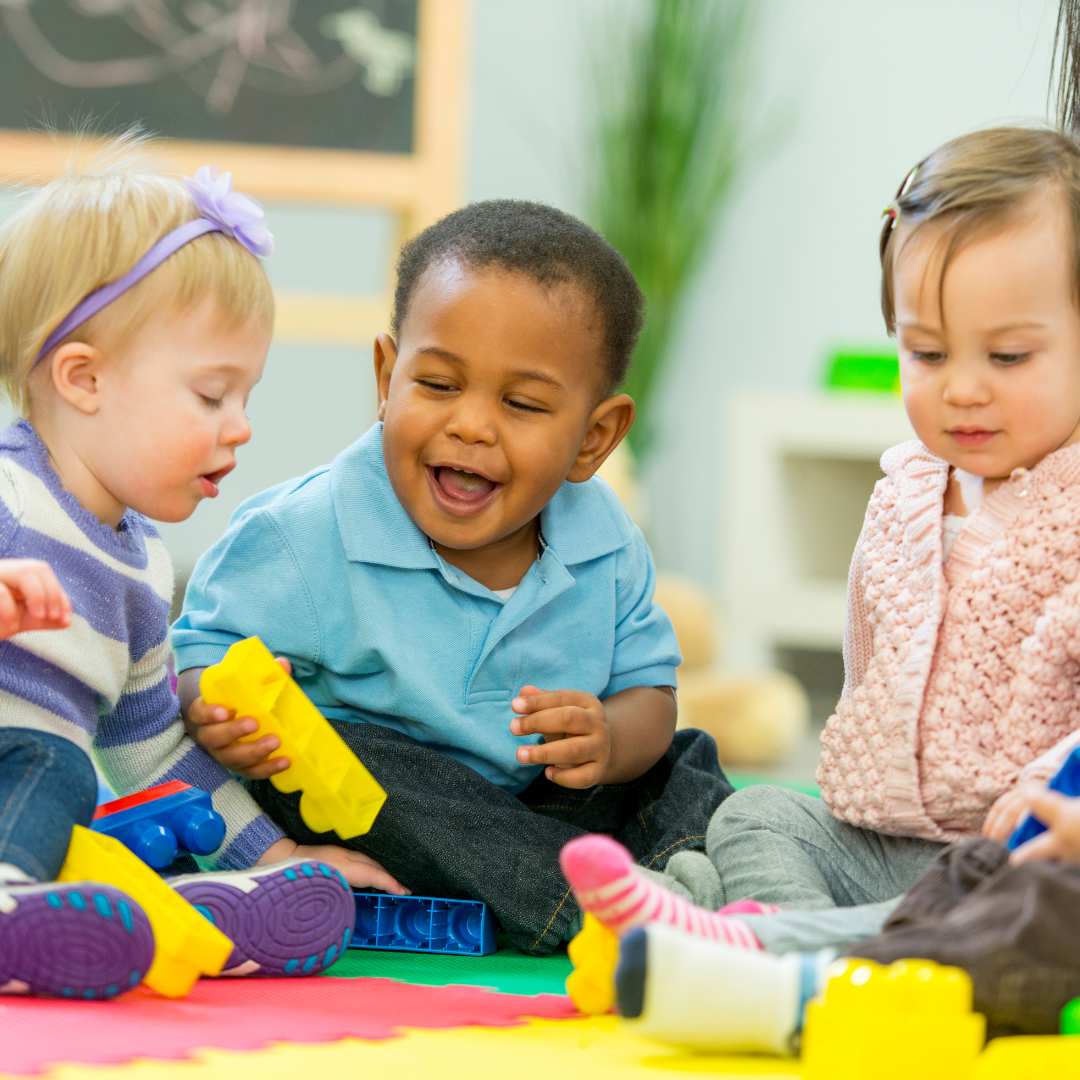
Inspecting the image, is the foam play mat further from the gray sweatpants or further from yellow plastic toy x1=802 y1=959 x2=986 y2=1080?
the gray sweatpants

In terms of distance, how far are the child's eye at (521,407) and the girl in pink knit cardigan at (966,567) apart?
11.5 inches

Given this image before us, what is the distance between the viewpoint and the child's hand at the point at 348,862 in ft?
3.42

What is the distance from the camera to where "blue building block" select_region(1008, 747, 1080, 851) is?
0.77 m

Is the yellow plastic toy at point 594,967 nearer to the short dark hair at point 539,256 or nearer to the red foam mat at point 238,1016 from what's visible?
the red foam mat at point 238,1016

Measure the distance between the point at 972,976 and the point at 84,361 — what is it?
692 millimetres

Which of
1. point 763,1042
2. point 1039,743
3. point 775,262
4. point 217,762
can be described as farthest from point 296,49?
point 763,1042

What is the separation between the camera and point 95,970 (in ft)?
2.35

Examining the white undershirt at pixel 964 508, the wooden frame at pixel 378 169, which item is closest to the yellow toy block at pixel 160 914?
the white undershirt at pixel 964 508

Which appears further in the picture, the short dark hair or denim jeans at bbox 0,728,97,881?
the short dark hair

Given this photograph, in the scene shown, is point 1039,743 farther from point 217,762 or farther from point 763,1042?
point 217,762

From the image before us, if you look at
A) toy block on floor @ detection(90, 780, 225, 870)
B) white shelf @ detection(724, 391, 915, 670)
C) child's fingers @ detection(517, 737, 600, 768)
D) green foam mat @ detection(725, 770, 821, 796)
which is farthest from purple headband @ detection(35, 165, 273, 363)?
white shelf @ detection(724, 391, 915, 670)

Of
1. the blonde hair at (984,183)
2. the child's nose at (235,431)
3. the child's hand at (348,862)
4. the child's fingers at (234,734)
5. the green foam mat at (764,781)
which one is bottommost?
the green foam mat at (764,781)

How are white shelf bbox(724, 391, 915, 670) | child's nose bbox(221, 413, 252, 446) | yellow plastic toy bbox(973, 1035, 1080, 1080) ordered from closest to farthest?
yellow plastic toy bbox(973, 1035, 1080, 1080), child's nose bbox(221, 413, 252, 446), white shelf bbox(724, 391, 915, 670)

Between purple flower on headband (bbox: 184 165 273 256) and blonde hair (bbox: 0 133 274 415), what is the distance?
0.02 meters
